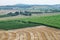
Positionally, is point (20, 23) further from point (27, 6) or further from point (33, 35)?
point (27, 6)

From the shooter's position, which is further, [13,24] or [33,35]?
[13,24]

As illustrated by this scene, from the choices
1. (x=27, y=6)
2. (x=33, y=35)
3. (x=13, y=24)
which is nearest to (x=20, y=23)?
(x=13, y=24)

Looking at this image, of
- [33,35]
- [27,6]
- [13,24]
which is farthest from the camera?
[27,6]

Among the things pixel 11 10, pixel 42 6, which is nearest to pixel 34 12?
pixel 42 6

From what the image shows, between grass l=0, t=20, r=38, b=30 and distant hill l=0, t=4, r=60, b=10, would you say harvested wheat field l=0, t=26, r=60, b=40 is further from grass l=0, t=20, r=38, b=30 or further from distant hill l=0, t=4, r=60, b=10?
distant hill l=0, t=4, r=60, b=10

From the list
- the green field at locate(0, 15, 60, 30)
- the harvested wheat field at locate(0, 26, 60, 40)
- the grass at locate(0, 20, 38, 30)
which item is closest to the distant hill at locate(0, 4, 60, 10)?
the green field at locate(0, 15, 60, 30)

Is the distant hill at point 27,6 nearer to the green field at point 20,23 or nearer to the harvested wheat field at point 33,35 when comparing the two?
the green field at point 20,23

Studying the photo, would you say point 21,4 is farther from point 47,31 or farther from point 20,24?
point 47,31

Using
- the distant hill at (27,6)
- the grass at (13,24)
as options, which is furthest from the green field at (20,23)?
the distant hill at (27,6)

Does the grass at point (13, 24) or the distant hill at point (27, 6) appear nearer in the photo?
the grass at point (13, 24)

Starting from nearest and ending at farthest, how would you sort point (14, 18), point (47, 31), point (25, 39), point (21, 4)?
point (25, 39), point (47, 31), point (14, 18), point (21, 4)

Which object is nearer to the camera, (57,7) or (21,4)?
(21,4)
